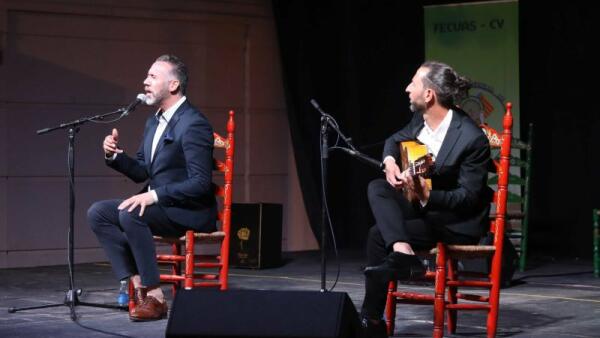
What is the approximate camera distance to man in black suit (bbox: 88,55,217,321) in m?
4.49

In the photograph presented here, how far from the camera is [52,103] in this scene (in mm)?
7531

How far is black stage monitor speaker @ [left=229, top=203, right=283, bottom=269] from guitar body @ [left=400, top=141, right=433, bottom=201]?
313 cm

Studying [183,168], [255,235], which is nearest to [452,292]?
[183,168]

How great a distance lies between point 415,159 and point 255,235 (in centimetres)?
342

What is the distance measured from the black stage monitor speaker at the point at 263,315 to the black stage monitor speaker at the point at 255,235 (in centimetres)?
406

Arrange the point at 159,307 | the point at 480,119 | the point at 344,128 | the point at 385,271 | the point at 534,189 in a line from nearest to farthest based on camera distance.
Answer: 1. the point at 385,271
2. the point at 159,307
3. the point at 480,119
4. the point at 534,189
5. the point at 344,128

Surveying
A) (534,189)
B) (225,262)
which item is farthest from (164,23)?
(225,262)

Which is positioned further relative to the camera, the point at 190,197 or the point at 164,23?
the point at 164,23

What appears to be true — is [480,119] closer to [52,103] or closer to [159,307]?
[52,103]

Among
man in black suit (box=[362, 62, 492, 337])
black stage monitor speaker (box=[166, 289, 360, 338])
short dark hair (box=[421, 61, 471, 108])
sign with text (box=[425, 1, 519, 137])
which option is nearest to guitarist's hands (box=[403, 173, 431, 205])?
man in black suit (box=[362, 62, 492, 337])

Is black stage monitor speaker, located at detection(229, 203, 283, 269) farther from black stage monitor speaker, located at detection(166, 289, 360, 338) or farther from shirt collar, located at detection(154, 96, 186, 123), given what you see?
black stage monitor speaker, located at detection(166, 289, 360, 338)

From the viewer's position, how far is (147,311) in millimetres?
4445

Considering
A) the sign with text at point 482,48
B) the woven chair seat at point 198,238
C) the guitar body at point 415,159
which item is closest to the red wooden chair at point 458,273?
the guitar body at point 415,159

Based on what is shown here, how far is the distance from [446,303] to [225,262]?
123cm
